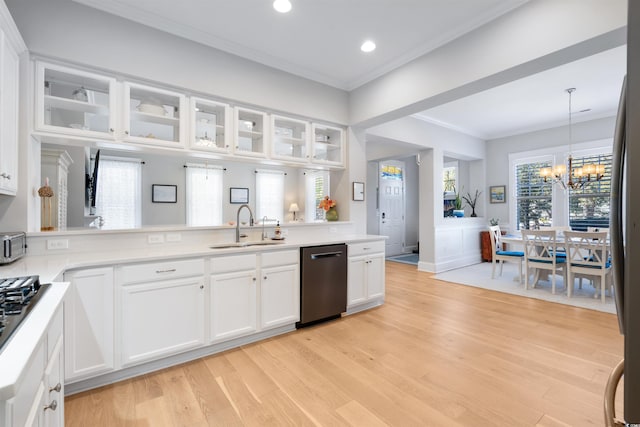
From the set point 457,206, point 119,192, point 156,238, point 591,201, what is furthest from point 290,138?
point 591,201

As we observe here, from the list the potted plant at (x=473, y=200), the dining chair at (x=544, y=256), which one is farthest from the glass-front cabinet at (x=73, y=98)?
the potted plant at (x=473, y=200)

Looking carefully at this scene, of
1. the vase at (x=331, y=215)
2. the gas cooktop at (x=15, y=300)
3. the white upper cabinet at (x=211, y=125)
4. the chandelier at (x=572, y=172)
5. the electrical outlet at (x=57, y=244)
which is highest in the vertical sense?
the white upper cabinet at (x=211, y=125)

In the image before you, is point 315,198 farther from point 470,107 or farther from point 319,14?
point 319,14

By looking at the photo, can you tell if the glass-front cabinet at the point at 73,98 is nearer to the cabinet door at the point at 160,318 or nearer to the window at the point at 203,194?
the cabinet door at the point at 160,318

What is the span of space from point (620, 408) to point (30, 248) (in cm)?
418

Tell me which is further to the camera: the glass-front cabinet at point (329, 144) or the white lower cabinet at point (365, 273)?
the glass-front cabinet at point (329, 144)

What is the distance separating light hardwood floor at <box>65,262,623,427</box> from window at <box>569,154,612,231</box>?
312 centimetres

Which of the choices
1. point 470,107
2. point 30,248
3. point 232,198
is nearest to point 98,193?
point 232,198

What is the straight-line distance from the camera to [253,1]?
253 centimetres

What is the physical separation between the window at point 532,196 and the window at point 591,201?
0.40 m

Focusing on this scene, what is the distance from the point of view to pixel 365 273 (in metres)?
3.64

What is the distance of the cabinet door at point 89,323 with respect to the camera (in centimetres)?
195

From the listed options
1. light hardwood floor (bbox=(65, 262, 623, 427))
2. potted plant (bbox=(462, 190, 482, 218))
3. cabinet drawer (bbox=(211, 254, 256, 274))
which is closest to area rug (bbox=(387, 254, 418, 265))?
potted plant (bbox=(462, 190, 482, 218))

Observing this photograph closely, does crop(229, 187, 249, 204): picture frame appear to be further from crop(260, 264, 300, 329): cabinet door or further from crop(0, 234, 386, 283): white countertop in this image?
crop(260, 264, 300, 329): cabinet door
